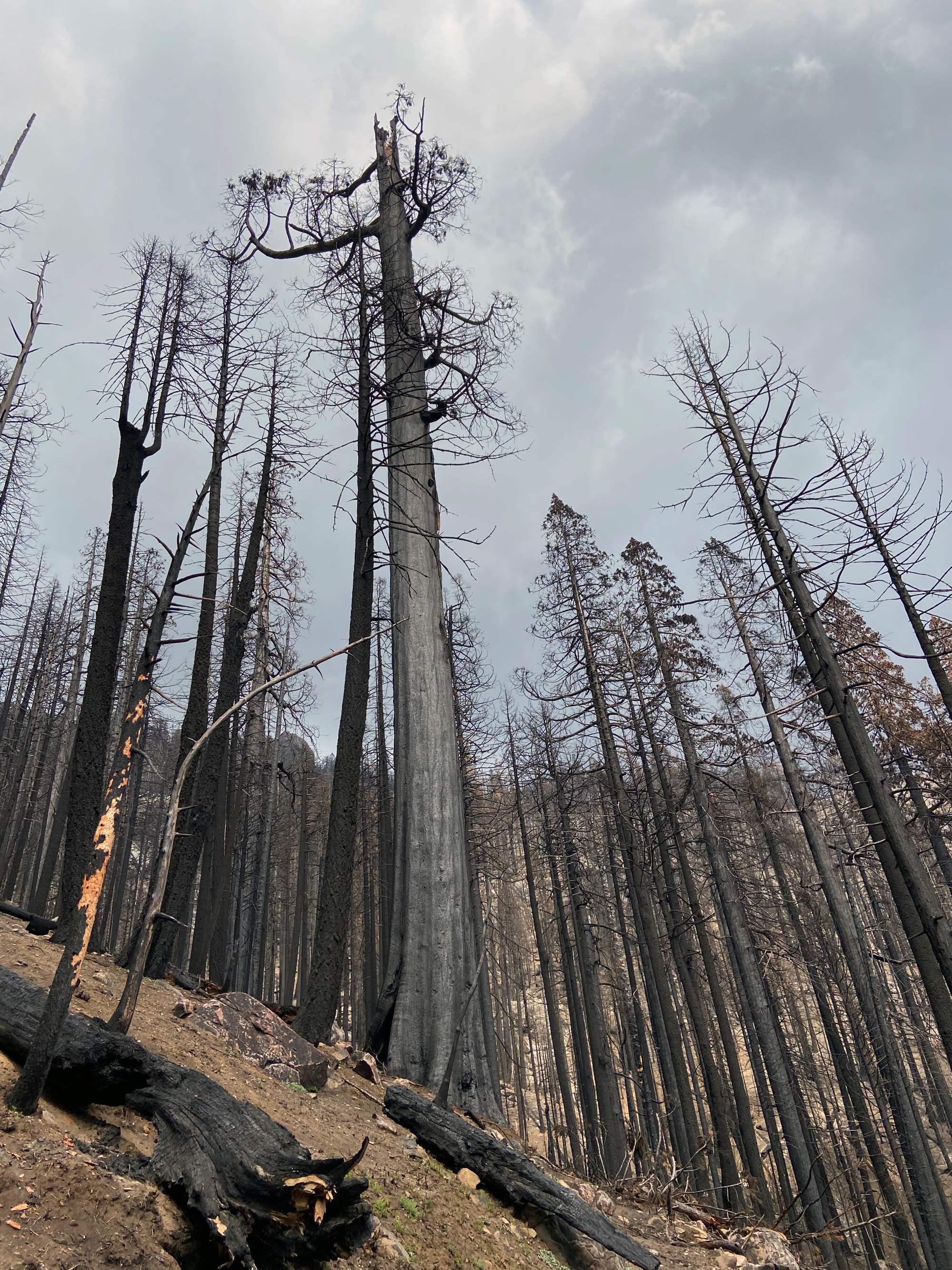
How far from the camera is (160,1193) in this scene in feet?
9.41

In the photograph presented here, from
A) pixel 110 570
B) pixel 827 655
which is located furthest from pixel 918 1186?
pixel 110 570

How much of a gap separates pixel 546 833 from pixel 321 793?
17.7m

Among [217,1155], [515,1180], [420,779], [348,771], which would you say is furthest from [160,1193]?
[348,771]

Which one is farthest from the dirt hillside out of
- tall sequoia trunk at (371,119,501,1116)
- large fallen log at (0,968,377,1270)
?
tall sequoia trunk at (371,119,501,1116)

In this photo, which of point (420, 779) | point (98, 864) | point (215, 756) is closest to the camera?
point (98, 864)

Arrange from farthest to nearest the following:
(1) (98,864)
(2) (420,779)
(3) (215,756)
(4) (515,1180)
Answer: (3) (215,756), (2) (420,779), (4) (515,1180), (1) (98,864)

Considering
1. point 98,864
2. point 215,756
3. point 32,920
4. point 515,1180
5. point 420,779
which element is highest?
point 215,756

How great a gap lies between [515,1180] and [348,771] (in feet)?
13.8

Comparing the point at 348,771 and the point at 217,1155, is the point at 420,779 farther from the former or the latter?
the point at 217,1155

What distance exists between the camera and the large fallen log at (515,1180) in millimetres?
4383

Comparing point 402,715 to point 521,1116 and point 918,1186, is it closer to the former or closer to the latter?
point 918,1186

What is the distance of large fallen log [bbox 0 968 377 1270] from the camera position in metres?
2.90

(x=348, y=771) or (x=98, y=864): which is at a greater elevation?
(x=348, y=771)

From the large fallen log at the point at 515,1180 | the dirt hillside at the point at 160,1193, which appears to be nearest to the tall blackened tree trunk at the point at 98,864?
the dirt hillside at the point at 160,1193
